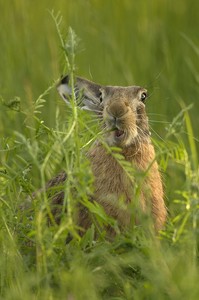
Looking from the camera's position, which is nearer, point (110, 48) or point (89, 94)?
point (89, 94)

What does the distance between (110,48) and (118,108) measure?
295 centimetres

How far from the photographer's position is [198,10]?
27.5 ft

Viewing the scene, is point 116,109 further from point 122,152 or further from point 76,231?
point 76,231

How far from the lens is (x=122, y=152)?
4945mm

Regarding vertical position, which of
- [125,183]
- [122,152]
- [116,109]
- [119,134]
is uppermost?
[116,109]

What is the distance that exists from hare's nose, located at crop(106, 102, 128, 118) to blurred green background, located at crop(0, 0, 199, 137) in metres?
1.68

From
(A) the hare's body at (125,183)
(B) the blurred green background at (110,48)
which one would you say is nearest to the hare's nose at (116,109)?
(A) the hare's body at (125,183)

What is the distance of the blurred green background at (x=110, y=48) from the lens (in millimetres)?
6925

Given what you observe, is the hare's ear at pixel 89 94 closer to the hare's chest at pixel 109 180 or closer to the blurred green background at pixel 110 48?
the hare's chest at pixel 109 180

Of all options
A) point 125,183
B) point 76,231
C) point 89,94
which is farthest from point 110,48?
point 76,231

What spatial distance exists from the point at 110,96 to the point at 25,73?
274 centimetres

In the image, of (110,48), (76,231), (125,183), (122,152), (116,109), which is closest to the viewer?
(76,231)

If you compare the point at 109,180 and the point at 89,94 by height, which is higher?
the point at 89,94

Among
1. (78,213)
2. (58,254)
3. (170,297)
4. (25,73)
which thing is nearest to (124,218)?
(78,213)
